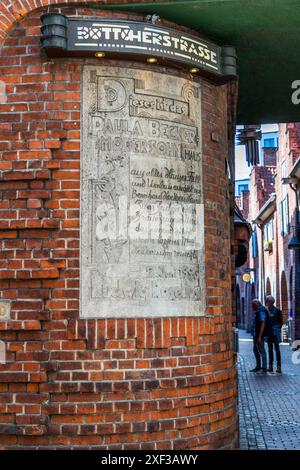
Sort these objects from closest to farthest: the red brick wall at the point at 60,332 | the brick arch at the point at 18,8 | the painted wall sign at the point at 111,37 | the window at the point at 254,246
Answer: the red brick wall at the point at 60,332
the painted wall sign at the point at 111,37
the brick arch at the point at 18,8
the window at the point at 254,246

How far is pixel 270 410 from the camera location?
1117cm

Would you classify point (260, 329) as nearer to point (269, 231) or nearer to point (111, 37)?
point (111, 37)

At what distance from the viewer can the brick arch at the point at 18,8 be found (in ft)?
22.0

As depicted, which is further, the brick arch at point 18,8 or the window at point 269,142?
the window at point 269,142

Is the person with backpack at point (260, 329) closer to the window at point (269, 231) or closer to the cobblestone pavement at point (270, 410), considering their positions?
the cobblestone pavement at point (270, 410)

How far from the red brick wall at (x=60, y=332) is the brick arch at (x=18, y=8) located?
6cm

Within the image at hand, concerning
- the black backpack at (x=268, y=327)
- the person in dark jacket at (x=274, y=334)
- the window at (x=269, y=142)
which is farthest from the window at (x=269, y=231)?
the black backpack at (x=268, y=327)

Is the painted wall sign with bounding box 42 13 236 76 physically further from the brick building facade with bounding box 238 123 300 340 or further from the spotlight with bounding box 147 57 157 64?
the brick building facade with bounding box 238 123 300 340

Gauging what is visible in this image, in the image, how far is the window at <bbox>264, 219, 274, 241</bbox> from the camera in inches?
1451

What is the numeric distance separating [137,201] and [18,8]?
85.5 inches

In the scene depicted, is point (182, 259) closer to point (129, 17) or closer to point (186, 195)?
point (186, 195)

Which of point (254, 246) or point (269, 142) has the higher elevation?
point (269, 142)

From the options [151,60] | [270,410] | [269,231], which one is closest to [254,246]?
[269,231]

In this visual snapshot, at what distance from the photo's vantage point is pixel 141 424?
21.0 feet
